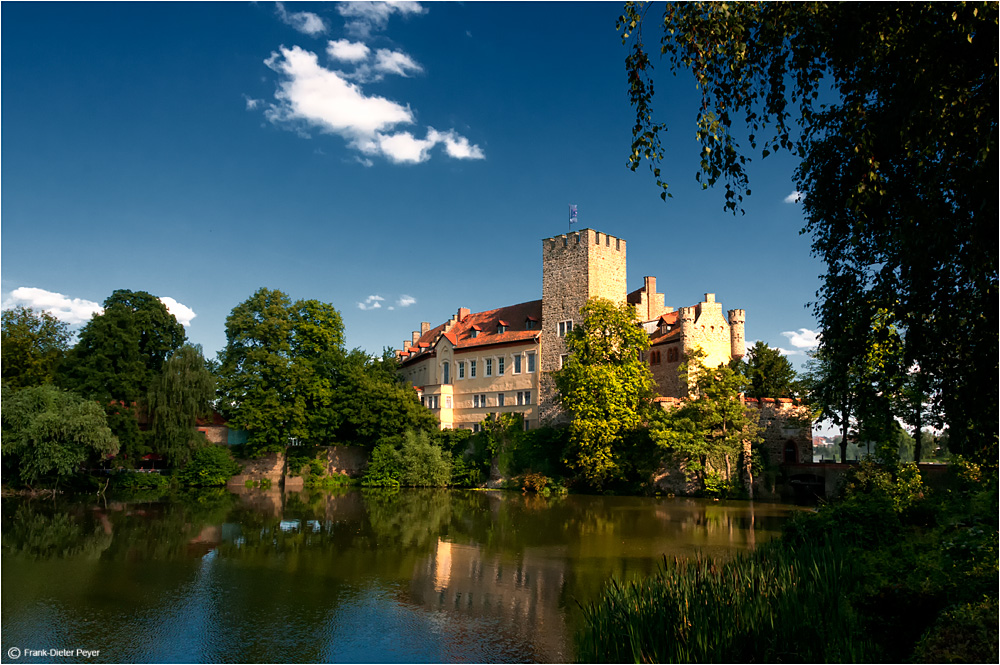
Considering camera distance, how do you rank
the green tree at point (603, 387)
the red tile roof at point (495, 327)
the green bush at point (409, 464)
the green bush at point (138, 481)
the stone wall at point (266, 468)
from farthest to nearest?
the red tile roof at point (495, 327), the stone wall at point (266, 468), the green bush at point (409, 464), the green bush at point (138, 481), the green tree at point (603, 387)

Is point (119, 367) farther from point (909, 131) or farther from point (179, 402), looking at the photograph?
point (909, 131)

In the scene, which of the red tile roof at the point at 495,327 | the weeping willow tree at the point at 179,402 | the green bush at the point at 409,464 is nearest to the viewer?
the weeping willow tree at the point at 179,402

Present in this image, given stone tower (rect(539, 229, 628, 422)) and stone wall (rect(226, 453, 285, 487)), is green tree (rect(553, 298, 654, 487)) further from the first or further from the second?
stone wall (rect(226, 453, 285, 487))

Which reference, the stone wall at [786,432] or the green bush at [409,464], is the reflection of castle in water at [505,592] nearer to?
the stone wall at [786,432]

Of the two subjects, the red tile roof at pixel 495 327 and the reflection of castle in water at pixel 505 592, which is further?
the red tile roof at pixel 495 327

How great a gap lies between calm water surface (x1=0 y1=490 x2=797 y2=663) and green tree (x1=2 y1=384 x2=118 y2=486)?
2354 millimetres

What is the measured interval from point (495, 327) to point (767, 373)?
62.3 ft

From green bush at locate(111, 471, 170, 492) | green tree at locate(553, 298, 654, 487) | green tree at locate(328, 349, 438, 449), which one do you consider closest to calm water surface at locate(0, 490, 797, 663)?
green bush at locate(111, 471, 170, 492)

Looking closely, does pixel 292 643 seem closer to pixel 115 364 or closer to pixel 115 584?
pixel 115 584

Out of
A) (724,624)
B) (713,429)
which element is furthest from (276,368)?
(724,624)

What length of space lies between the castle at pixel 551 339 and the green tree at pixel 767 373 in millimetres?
4083

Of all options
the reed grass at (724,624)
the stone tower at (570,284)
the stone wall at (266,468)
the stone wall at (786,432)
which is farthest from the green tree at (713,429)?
the reed grass at (724,624)

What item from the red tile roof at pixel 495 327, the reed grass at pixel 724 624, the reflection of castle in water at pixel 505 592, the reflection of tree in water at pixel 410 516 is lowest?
the reflection of tree in water at pixel 410 516

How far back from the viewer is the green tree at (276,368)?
4316cm
